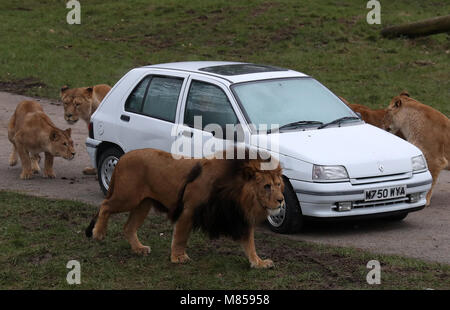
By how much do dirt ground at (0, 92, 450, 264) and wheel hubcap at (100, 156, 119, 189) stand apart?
0.78 ft

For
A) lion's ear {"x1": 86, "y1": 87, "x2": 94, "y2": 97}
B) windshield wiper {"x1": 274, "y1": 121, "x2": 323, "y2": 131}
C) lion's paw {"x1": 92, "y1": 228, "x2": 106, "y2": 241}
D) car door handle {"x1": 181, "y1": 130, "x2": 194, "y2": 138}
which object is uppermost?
lion's ear {"x1": 86, "y1": 87, "x2": 94, "y2": 97}

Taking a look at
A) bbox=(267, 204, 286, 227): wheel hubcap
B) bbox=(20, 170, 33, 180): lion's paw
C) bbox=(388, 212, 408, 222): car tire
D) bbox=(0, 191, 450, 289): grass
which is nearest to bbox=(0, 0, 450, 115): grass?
bbox=(20, 170, 33, 180): lion's paw

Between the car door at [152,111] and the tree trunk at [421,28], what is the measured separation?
12.2 metres

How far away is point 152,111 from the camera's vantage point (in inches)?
370

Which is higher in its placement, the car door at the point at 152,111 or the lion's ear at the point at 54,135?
the car door at the point at 152,111

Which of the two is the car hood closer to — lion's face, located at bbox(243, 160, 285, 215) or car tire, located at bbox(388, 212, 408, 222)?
car tire, located at bbox(388, 212, 408, 222)

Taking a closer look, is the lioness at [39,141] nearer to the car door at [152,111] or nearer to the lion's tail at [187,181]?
the car door at [152,111]

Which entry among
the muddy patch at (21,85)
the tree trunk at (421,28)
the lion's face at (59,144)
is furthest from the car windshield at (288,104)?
the tree trunk at (421,28)

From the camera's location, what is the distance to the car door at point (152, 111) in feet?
29.9

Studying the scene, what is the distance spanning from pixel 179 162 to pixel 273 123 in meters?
1.63

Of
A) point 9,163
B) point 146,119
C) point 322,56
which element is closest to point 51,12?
point 322,56

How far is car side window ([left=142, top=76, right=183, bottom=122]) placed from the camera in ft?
30.1

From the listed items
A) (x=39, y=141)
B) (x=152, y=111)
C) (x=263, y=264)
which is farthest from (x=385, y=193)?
(x=39, y=141)

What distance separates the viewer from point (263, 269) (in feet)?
22.3
